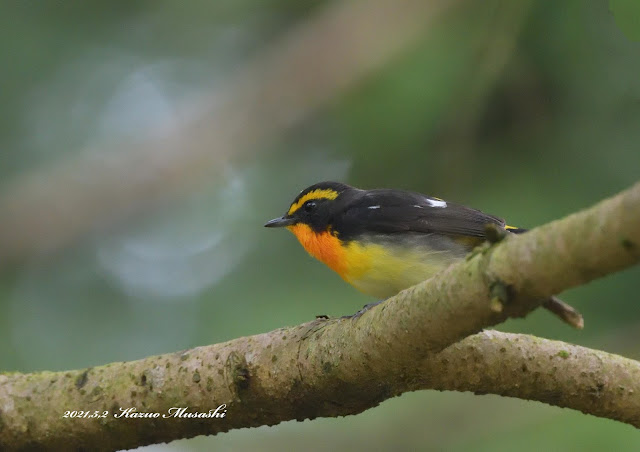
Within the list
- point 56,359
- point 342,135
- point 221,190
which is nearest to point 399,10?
point 342,135

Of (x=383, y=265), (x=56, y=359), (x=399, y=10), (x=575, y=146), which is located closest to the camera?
(x=383, y=265)

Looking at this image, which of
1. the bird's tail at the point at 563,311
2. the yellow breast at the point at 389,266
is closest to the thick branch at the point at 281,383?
the bird's tail at the point at 563,311

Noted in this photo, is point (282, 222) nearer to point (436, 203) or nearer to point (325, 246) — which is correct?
point (325, 246)

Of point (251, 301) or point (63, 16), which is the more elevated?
point (63, 16)

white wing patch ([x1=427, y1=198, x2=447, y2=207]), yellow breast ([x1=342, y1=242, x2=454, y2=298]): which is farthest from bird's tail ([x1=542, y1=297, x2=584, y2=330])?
white wing patch ([x1=427, y1=198, x2=447, y2=207])

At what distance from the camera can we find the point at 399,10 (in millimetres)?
6711

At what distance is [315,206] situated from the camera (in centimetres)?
471

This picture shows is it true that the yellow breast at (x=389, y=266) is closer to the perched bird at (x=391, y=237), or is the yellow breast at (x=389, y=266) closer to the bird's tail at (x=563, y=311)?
the perched bird at (x=391, y=237)

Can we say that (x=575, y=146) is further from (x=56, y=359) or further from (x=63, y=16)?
(x=63, y=16)

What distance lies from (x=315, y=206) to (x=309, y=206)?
0.06m

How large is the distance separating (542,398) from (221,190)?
440 centimetres

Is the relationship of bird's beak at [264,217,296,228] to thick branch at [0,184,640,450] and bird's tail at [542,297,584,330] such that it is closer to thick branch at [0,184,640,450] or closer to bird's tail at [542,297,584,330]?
thick branch at [0,184,640,450]

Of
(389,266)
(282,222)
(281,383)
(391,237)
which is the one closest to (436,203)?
(391,237)

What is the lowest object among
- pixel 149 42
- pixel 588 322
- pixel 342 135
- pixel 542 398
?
pixel 542 398
